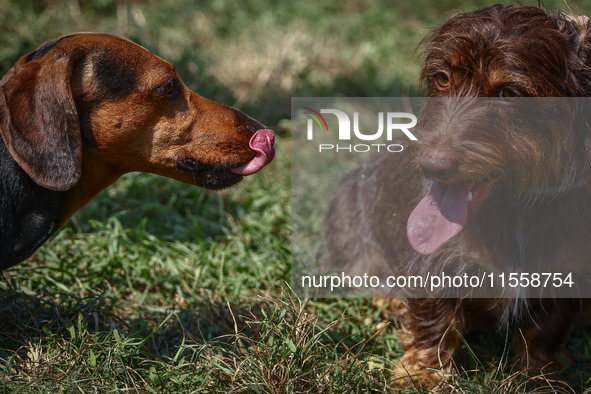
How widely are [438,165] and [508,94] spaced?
0.43m

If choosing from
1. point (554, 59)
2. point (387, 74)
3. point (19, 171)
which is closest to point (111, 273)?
point (19, 171)

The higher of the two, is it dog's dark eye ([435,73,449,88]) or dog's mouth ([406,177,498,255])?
dog's dark eye ([435,73,449,88])

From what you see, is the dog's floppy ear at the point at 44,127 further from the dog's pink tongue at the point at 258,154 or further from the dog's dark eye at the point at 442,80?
the dog's dark eye at the point at 442,80

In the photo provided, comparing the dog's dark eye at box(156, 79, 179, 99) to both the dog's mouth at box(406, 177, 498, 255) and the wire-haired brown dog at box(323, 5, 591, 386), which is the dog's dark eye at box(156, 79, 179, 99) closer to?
the wire-haired brown dog at box(323, 5, 591, 386)

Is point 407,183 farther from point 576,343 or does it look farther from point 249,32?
point 249,32

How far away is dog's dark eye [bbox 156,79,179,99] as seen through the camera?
112 inches

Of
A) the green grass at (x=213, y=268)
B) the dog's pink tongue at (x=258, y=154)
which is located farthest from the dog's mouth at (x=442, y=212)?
the dog's pink tongue at (x=258, y=154)

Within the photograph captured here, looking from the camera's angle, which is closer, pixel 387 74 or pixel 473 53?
pixel 473 53

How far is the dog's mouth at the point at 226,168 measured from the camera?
289 cm

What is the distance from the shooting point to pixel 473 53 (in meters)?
2.52

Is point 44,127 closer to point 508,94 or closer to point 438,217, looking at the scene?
point 438,217

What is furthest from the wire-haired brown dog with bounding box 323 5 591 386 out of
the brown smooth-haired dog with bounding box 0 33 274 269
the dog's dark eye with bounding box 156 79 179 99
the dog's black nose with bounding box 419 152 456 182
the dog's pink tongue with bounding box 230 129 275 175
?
the dog's dark eye with bounding box 156 79 179 99

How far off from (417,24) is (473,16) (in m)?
5.68

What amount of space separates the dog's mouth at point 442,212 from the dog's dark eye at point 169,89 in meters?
1.26
